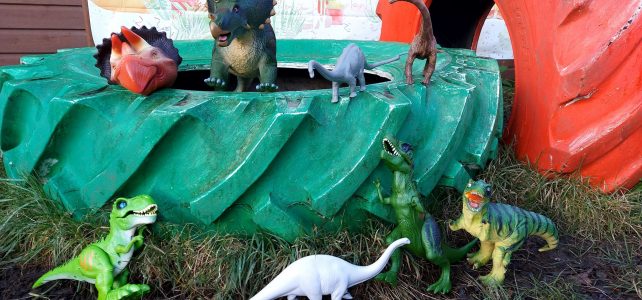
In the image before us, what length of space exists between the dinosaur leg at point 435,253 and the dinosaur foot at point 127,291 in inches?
32.5

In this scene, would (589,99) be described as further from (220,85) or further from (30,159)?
(30,159)

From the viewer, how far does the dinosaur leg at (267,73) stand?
183 cm

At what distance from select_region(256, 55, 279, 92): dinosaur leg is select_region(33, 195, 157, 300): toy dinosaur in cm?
56

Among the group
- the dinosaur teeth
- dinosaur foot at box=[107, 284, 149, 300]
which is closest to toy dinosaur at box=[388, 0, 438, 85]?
the dinosaur teeth

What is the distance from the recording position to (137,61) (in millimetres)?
1574

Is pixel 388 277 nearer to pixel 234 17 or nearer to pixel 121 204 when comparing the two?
pixel 121 204

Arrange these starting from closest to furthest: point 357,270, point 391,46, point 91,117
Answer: point 357,270, point 91,117, point 391,46

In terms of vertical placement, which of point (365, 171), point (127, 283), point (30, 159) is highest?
point (365, 171)

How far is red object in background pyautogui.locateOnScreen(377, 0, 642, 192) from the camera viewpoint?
1.71m

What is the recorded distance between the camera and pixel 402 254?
163 centimetres

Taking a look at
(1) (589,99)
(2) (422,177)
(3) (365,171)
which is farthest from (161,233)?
(1) (589,99)

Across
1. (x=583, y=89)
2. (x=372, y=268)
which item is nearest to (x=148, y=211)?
(x=372, y=268)

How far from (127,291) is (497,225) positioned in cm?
108

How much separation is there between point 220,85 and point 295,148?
47 centimetres
